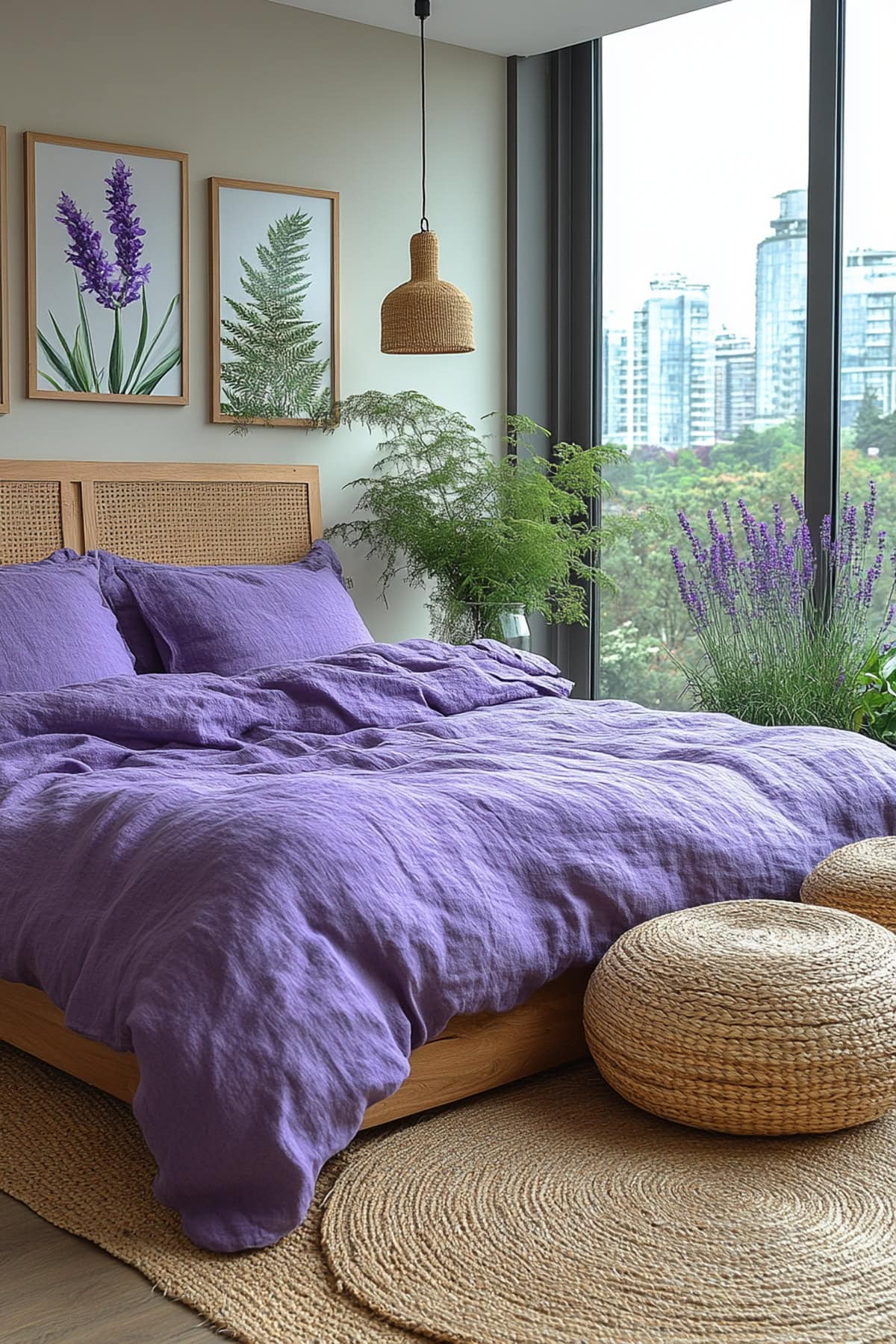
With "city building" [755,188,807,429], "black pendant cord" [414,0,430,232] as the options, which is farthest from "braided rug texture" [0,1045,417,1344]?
"black pendant cord" [414,0,430,232]

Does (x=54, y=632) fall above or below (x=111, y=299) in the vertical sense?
below

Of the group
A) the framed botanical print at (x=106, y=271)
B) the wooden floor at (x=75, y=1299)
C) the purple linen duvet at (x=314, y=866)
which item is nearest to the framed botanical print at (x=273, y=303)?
the framed botanical print at (x=106, y=271)

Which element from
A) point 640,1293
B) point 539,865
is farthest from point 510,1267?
point 539,865

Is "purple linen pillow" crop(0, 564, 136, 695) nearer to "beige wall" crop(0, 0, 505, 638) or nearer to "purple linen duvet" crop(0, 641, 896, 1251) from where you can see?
"purple linen duvet" crop(0, 641, 896, 1251)

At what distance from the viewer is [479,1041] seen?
91.3 inches

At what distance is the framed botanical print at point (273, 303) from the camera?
14.7 ft

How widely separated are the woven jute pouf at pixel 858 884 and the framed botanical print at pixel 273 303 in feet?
8.52

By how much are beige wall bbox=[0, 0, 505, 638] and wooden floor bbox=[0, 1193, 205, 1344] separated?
8.82 feet

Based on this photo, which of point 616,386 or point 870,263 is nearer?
point 870,263

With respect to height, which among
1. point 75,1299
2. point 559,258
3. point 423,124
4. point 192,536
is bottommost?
point 75,1299

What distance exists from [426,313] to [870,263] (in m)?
1.34

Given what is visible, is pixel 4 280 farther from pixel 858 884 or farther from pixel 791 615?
pixel 858 884

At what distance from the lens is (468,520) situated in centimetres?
468

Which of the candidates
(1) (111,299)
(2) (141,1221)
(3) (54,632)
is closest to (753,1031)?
(2) (141,1221)
